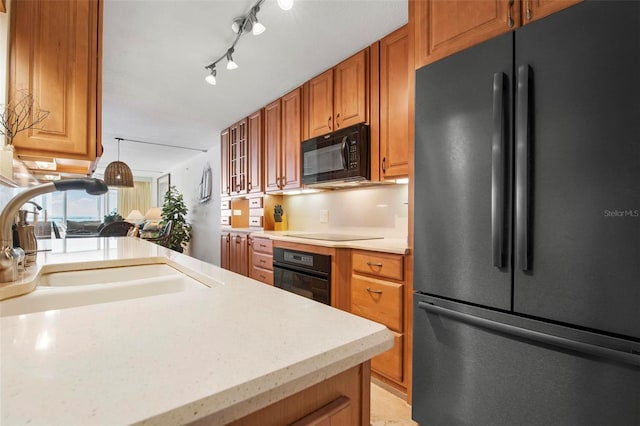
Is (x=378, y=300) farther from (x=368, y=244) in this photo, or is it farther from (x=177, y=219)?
(x=177, y=219)

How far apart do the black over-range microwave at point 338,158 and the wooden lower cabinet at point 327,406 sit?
1.93 metres

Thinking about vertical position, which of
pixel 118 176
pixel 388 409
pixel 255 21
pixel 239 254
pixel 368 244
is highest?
pixel 255 21

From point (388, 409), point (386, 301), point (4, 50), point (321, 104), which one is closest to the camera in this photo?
point (4, 50)

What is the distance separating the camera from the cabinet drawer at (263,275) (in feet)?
9.73

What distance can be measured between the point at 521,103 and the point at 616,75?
0.25 meters

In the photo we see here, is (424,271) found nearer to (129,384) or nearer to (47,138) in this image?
(129,384)

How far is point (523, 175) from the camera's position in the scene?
1109mm

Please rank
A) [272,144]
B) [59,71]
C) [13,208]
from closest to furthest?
[13,208] → [59,71] → [272,144]

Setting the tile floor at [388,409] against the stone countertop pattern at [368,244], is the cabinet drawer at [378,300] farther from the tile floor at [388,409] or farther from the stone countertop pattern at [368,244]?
the tile floor at [388,409]

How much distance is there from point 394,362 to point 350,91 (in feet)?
6.72

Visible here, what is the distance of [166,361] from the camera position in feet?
1.32

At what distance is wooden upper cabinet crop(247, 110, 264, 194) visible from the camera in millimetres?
3707

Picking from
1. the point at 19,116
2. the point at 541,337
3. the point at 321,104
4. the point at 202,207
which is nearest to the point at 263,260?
the point at 321,104

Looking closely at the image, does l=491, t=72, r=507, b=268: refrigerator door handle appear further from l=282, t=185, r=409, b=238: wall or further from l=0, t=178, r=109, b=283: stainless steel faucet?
l=0, t=178, r=109, b=283: stainless steel faucet
